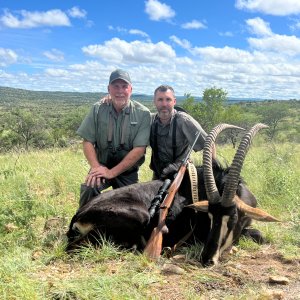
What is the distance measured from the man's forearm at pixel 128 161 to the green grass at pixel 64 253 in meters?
1.00

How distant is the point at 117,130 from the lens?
614 centimetres

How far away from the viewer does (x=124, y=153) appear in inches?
244

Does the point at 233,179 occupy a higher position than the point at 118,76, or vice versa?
the point at 118,76

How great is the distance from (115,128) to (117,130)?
0.04 meters

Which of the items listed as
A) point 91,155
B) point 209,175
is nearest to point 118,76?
point 91,155

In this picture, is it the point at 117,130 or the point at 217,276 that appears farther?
the point at 117,130

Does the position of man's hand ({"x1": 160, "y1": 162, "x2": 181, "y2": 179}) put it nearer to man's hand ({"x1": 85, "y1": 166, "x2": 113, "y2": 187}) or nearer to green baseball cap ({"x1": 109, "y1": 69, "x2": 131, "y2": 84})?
man's hand ({"x1": 85, "y1": 166, "x2": 113, "y2": 187})

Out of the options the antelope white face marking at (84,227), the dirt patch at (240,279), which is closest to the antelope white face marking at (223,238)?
the dirt patch at (240,279)

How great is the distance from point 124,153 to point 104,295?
10.2 ft

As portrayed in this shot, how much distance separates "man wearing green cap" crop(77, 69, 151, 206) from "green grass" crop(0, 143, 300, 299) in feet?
3.22

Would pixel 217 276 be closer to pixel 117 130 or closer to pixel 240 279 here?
pixel 240 279

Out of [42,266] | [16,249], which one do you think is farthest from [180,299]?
[16,249]

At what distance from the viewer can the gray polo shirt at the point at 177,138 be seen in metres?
6.04

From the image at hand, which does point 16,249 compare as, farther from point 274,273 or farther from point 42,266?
point 274,273
